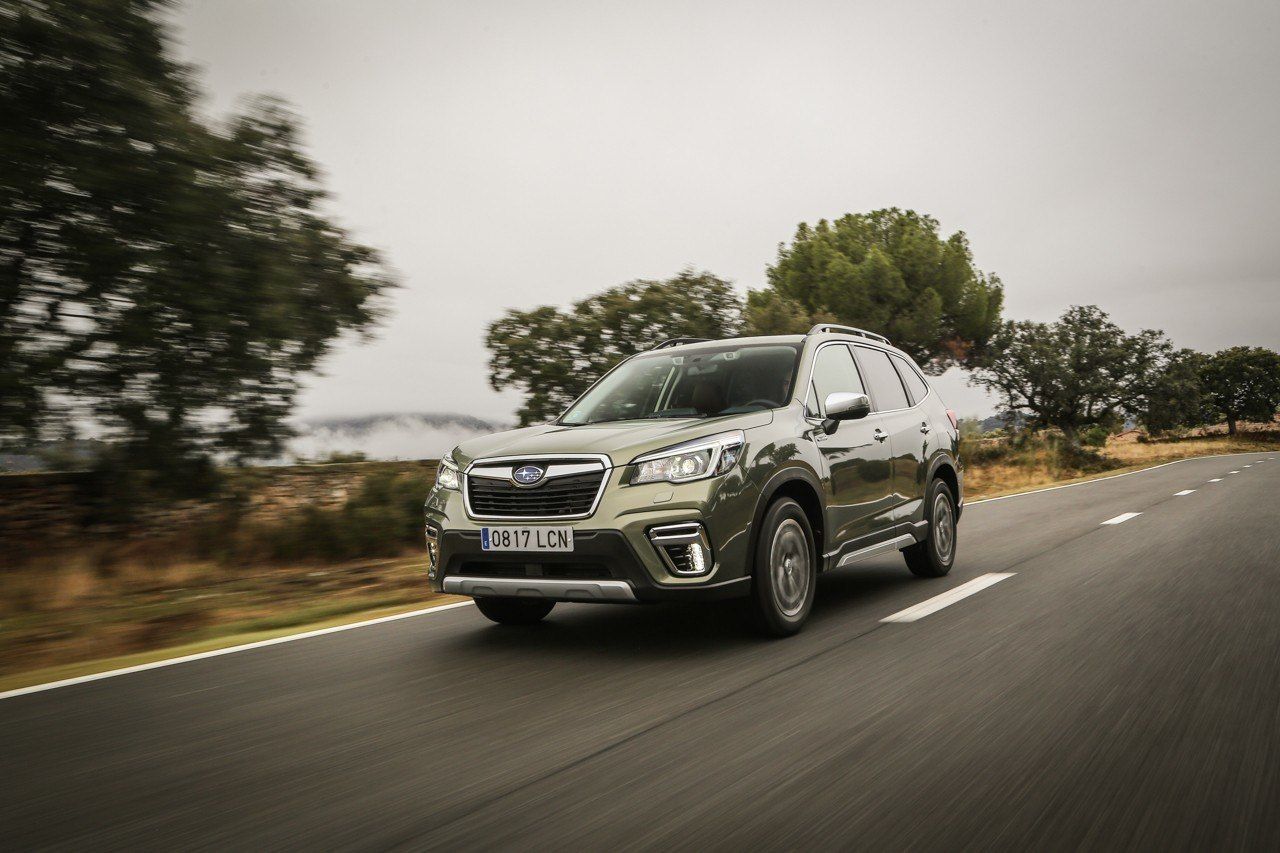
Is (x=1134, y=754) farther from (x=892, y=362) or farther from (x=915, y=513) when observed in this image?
(x=892, y=362)

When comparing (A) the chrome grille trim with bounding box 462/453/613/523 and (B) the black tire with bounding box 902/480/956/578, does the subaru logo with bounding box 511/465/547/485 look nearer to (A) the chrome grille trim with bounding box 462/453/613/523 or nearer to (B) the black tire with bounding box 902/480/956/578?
(A) the chrome grille trim with bounding box 462/453/613/523

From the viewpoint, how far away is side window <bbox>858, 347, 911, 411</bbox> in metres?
7.34

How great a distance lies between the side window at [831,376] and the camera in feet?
20.8

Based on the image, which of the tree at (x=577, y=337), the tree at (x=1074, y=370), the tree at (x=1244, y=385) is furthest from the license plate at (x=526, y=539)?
the tree at (x=1244, y=385)

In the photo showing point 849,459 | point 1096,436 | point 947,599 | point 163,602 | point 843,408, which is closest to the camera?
point 843,408

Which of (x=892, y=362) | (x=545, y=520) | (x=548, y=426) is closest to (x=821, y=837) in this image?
(x=545, y=520)

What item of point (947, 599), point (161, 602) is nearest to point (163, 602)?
point (161, 602)

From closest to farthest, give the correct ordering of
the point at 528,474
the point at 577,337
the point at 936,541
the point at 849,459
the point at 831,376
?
the point at 528,474, the point at 849,459, the point at 831,376, the point at 936,541, the point at 577,337

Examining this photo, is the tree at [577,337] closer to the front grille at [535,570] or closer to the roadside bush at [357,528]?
the roadside bush at [357,528]

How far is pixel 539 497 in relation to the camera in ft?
17.0

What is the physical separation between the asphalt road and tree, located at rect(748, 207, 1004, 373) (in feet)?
86.8

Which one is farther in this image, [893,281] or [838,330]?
[893,281]

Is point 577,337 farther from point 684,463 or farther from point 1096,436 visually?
point 1096,436

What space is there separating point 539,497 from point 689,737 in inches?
69.7
